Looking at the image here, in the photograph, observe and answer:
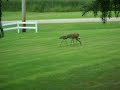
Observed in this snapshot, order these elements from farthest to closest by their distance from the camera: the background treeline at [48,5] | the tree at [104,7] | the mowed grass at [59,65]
A: the background treeline at [48,5] → the mowed grass at [59,65] → the tree at [104,7]

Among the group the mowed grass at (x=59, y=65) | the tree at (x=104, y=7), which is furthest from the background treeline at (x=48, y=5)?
the tree at (x=104, y=7)

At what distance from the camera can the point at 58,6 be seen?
55.3 m

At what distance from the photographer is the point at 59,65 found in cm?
1678

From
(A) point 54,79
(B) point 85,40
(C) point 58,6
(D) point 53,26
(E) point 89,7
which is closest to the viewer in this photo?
(E) point 89,7

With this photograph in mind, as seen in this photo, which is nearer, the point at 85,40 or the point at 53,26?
the point at 85,40

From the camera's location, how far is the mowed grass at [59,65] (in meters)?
13.9

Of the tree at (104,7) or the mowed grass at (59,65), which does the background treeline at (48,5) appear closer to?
the mowed grass at (59,65)

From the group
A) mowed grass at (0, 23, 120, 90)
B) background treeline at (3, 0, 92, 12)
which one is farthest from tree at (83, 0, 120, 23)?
background treeline at (3, 0, 92, 12)

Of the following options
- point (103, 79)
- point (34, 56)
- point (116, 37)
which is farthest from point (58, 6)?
point (103, 79)

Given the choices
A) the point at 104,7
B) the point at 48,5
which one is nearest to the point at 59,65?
the point at 104,7

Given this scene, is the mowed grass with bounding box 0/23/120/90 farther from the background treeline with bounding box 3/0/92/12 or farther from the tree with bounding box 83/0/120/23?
the background treeline with bounding box 3/0/92/12

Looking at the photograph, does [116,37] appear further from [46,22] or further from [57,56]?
[46,22]

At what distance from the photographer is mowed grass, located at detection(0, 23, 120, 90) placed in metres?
13.9

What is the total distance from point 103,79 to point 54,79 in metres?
1.77
